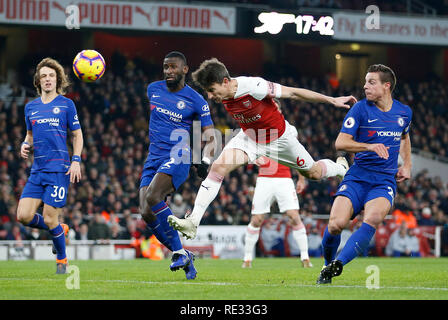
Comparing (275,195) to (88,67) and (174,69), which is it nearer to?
(88,67)

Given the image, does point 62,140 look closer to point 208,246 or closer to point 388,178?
point 388,178

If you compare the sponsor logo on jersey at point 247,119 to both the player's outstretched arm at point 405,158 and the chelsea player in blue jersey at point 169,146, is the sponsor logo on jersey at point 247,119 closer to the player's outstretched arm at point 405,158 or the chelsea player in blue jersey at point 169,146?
the chelsea player in blue jersey at point 169,146

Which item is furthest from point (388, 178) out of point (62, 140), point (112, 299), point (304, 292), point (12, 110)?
point (12, 110)

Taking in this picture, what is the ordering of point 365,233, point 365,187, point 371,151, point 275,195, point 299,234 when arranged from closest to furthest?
point 365,233, point 371,151, point 365,187, point 299,234, point 275,195

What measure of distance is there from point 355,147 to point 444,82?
29.9 m

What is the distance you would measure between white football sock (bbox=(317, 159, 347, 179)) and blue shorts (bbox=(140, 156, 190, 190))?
5.22ft

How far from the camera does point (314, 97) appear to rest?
813 cm

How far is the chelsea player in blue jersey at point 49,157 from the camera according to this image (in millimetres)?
9609

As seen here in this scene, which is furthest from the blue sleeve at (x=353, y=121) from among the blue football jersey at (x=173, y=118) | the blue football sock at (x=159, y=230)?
the blue football sock at (x=159, y=230)

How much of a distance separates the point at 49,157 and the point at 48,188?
0.37 meters

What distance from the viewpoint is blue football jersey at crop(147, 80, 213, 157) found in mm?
9406

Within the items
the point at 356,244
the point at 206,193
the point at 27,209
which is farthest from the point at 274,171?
the point at 356,244

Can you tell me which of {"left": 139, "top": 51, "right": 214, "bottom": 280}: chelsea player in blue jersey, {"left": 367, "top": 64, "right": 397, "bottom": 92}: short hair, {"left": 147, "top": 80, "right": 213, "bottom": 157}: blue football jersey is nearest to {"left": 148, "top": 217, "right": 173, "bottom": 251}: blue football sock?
{"left": 139, "top": 51, "right": 214, "bottom": 280}: chelsea player in blue jersey

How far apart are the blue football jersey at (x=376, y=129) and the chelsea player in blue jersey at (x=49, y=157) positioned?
3309 millimetres
